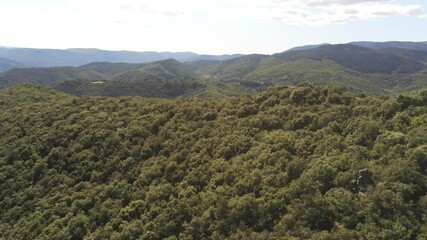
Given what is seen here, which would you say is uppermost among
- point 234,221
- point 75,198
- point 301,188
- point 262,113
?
point 262,113

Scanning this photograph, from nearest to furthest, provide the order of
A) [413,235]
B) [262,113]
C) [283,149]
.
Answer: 1. [413,235]
2. [283,149]
3. [262,113]

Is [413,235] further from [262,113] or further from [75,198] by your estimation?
[75,198]

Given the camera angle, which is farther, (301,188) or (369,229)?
(301,188)

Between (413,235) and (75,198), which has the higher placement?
(413,235)

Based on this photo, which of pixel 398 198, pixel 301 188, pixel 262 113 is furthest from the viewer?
pixel 262 113

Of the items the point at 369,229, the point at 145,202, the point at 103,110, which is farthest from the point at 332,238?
the point at 103,110

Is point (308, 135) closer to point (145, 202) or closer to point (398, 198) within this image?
point (398, 198)

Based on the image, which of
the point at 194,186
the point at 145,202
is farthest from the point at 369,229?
the point at 145,202
